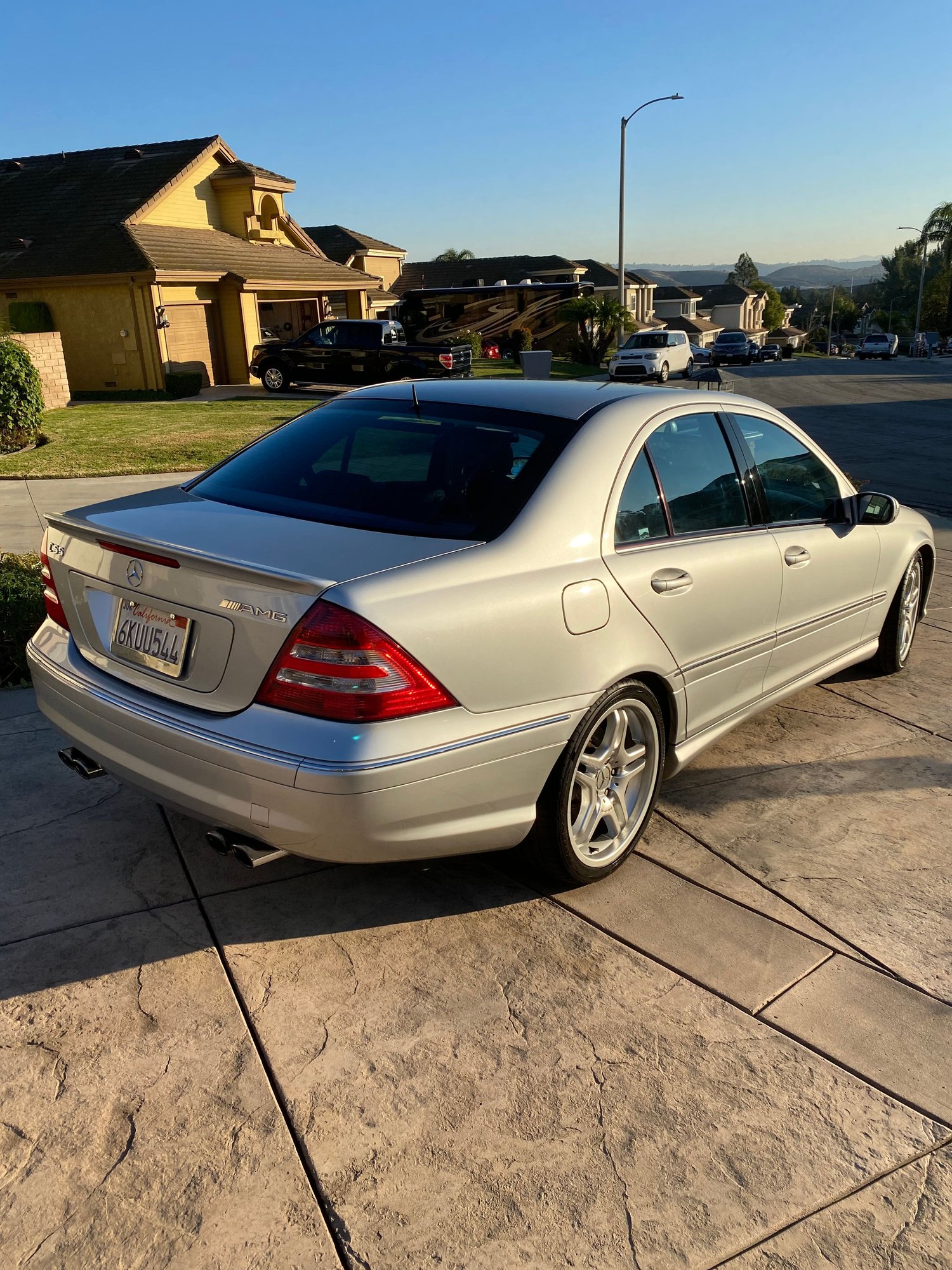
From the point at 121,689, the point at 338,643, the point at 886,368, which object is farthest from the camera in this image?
the point at 886,368

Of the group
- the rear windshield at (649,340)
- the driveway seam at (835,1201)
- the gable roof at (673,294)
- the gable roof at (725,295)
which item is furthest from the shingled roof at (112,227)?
the gable roof at (725,295)

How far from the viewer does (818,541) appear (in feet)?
15.8

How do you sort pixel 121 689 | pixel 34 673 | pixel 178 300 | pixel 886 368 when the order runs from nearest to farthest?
pixel 121 689, pixel 34 673, pixel 178 300, pixel 886 368

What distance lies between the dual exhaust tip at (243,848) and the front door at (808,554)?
2.36 meters

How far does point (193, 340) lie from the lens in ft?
86.9

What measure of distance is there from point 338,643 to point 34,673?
148 centimetres

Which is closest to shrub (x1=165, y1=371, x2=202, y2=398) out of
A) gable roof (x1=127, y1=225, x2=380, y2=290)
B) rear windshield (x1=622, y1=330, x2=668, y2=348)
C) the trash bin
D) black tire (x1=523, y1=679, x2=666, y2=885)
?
gable roof (x1=127, y1=225, x2=380, y2=290)

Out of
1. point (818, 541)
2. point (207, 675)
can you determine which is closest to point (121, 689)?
point (207, 675)

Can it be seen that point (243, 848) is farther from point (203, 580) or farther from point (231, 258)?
point (231, 258)

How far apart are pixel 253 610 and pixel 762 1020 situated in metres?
1.84

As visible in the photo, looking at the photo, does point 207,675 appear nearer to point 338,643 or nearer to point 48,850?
point 338,643

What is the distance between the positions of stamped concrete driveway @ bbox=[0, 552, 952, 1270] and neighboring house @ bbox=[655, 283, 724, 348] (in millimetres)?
92195

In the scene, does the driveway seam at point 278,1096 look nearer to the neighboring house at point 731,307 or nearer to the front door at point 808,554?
the front door at point 808,554

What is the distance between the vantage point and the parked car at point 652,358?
34156mm
